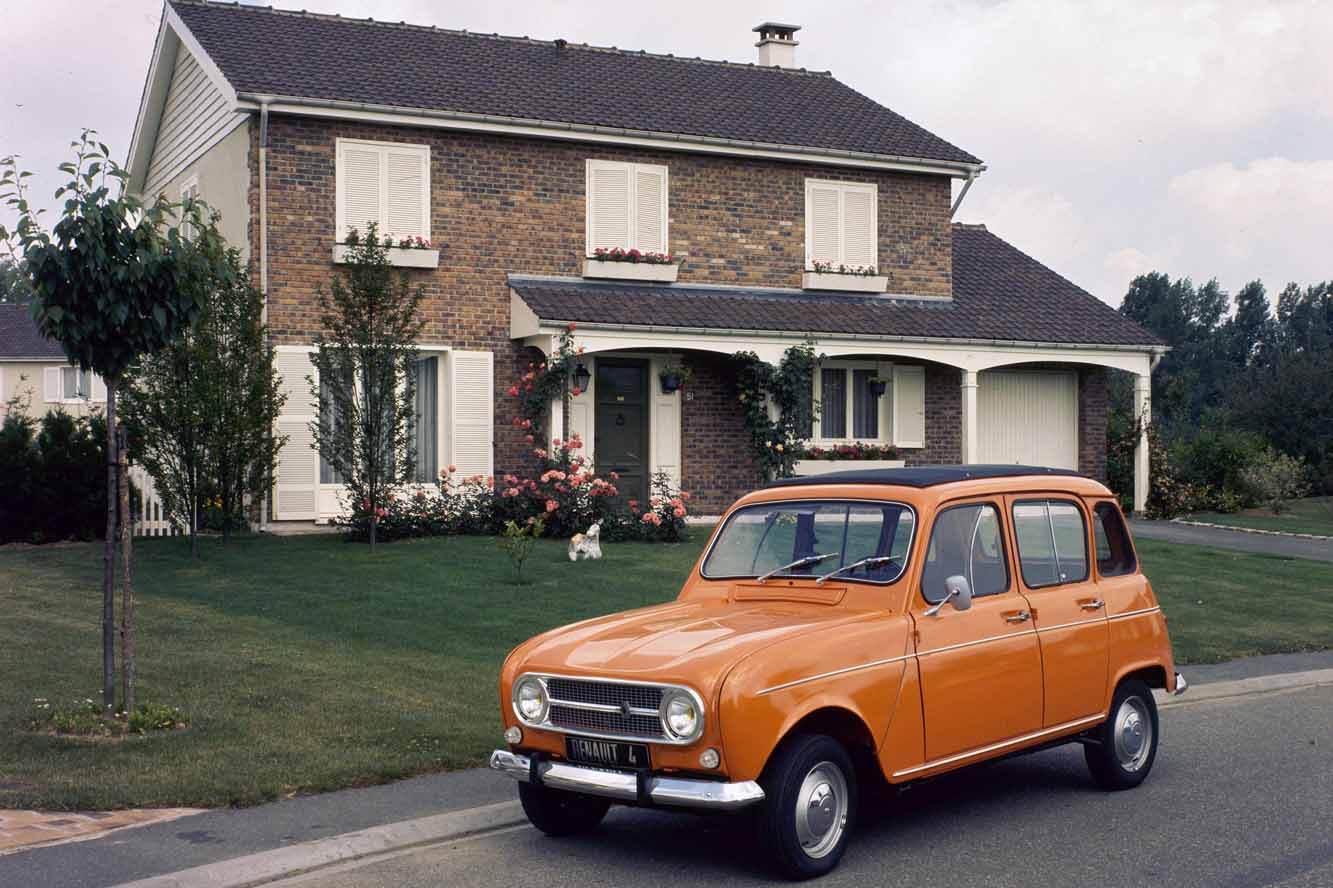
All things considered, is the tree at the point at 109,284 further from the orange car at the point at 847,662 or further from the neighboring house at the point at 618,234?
the neighboring house at the point at 618,234

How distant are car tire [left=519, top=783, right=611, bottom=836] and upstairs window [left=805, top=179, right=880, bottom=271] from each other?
17.8 m

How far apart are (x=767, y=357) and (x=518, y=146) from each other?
477 cm

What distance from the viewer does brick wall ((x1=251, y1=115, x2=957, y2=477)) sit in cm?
2041

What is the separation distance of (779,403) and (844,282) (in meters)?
2.89

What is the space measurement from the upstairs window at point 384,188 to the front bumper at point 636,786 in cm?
1510

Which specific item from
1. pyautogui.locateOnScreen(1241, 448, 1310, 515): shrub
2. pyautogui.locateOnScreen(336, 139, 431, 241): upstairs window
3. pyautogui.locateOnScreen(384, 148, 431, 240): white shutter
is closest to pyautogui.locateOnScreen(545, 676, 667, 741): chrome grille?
pyautogui.locateOnScreen(336, 139, 431, 241): upstairs window

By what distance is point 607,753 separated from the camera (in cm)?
641

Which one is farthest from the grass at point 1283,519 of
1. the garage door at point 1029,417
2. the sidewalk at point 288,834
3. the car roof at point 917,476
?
the sidewalk at point 288,834

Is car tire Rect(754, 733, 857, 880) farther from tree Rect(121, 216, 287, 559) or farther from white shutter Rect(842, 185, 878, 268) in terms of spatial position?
white shutter Rect(842, 185, 878, 268)

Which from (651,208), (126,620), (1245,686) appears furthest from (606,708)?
(651,208)

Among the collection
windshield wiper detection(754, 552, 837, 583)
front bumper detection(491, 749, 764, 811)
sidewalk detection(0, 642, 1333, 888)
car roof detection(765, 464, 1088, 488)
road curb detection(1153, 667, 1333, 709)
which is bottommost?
road curb detection(1153, 667, 1333, 709)

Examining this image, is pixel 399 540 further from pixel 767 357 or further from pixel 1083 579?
pixel 1083 579

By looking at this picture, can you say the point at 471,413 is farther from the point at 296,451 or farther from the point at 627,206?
the point at 627,206

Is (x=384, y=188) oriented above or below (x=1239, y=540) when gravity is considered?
above
